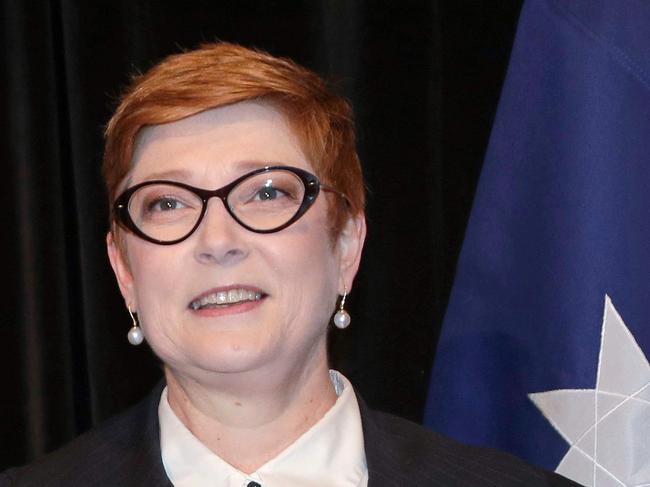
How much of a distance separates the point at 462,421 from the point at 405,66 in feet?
2.78

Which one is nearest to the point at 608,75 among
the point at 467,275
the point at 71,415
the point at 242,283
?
the point at 467,275

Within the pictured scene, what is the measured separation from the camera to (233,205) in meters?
1.58

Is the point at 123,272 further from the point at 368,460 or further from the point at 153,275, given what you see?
the point at 368,460

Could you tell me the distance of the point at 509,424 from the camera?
81.7 inches

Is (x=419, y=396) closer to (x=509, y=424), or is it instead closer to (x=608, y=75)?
(x=509, y=424)

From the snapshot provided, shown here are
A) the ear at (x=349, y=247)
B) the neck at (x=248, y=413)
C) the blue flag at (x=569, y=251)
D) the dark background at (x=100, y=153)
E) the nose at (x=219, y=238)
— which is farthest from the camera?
the dark background at (x=100, y=153)

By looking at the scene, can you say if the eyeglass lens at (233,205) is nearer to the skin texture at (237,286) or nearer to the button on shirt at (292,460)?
the skin texture at (237,286)

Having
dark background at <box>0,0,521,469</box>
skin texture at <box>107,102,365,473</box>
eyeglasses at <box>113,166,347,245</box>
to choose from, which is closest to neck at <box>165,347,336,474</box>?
skin texture at <box>107,102,365,473</box>

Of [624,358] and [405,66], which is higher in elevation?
[405,66]

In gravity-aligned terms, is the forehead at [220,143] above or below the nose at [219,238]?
→ above

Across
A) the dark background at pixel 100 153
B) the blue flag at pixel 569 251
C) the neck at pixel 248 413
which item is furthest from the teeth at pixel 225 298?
the dark background at pixel 100 153

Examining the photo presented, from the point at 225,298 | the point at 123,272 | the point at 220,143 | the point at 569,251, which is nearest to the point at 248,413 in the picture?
the point at 225,298

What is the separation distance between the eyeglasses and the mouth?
9cm

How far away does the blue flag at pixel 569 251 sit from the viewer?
191cm
